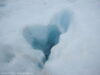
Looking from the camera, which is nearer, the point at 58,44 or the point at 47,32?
the point at 58,44

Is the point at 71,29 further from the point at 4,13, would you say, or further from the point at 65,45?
the point at 4,13

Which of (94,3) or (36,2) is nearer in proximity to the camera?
(94,3)

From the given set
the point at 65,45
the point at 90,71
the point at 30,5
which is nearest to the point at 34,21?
the point at 30,5

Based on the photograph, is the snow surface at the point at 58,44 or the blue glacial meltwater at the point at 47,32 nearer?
the snow surface at the point at 58,44

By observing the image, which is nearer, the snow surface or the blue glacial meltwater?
the snow surface
